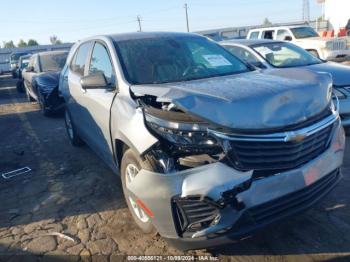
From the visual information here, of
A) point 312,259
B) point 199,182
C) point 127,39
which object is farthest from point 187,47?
point 312,259

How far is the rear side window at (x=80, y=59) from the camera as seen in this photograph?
16.2 ft

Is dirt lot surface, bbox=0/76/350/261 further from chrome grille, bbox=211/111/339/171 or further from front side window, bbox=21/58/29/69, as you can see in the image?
front side window, bbox=21/58/29/69

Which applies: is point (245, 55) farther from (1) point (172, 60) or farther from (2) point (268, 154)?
(2) point (268, 154)

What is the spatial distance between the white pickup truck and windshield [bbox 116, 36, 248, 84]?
9677 millimetres

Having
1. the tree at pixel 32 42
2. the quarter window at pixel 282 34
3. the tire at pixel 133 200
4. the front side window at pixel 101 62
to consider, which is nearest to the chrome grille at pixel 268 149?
the tire at pixel 133 200

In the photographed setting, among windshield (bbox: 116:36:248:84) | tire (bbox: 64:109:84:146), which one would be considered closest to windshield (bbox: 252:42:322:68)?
windshield (bbox: 116:36:248:84)

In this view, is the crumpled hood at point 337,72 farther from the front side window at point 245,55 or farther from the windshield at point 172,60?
the windshield at point 172,60

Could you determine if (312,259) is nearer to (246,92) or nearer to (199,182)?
(199,182)

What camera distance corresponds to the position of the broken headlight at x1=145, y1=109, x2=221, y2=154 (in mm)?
2498

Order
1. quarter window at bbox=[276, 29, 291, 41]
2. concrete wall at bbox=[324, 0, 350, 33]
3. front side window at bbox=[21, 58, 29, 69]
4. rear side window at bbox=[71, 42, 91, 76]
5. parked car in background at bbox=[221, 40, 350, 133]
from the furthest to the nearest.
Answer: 1. concrete wall at bbox=[324, 0, 350, 33]
2. front side window at bbox=[21, 58, 29, 69]
3. quarter window at bbox=[276, 29, 291, 41]
4. parked car in background at bbox=[221, 40, 350, 133]
5. rear side window at bbox=[71, 42, 91, 76]

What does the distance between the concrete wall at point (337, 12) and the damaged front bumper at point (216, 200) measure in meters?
36.8

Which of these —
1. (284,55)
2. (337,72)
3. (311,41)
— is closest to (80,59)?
(337,72)

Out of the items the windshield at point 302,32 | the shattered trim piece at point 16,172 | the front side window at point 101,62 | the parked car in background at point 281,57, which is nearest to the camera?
the front side window at point 101,62

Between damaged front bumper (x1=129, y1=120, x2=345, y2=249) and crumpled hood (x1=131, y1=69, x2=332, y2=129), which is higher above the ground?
crumpled hood (x1=131, y1=69, x2=332, y2=129)
